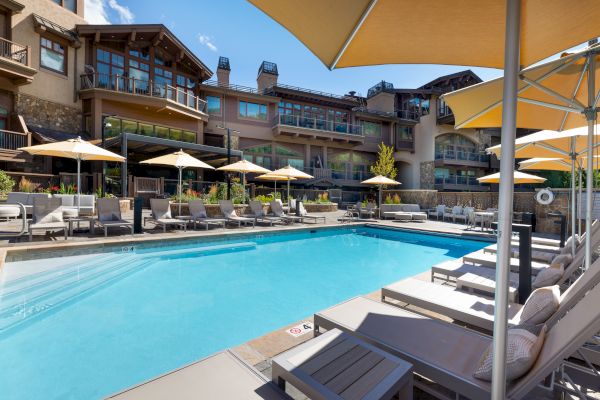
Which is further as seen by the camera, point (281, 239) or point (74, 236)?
point (281, 239)

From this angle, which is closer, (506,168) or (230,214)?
(506,168)

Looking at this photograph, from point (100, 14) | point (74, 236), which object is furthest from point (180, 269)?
point (100, 14)

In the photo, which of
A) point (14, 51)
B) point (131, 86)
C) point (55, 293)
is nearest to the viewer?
point (55, 293)

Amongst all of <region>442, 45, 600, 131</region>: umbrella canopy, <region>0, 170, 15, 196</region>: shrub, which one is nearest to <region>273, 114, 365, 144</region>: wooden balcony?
<region>0, 170, 15, 196</region>: shrub

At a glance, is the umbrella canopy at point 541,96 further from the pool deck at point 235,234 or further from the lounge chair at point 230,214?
the lounge chair at point 230,214

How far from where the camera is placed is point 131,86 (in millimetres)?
17359

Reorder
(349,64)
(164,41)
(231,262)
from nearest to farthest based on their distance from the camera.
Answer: (349,64) < (231,262) < (164,41)

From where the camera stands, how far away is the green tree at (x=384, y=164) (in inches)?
995

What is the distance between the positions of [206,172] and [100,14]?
48.9 feet

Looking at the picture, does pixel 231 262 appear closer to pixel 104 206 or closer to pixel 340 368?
pixel 104 206

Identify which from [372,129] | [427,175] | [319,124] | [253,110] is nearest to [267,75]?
[253,110]

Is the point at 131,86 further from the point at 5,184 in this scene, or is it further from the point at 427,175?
the point at 427,175

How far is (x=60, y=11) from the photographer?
55.0 ft

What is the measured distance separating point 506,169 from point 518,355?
1191 mm
